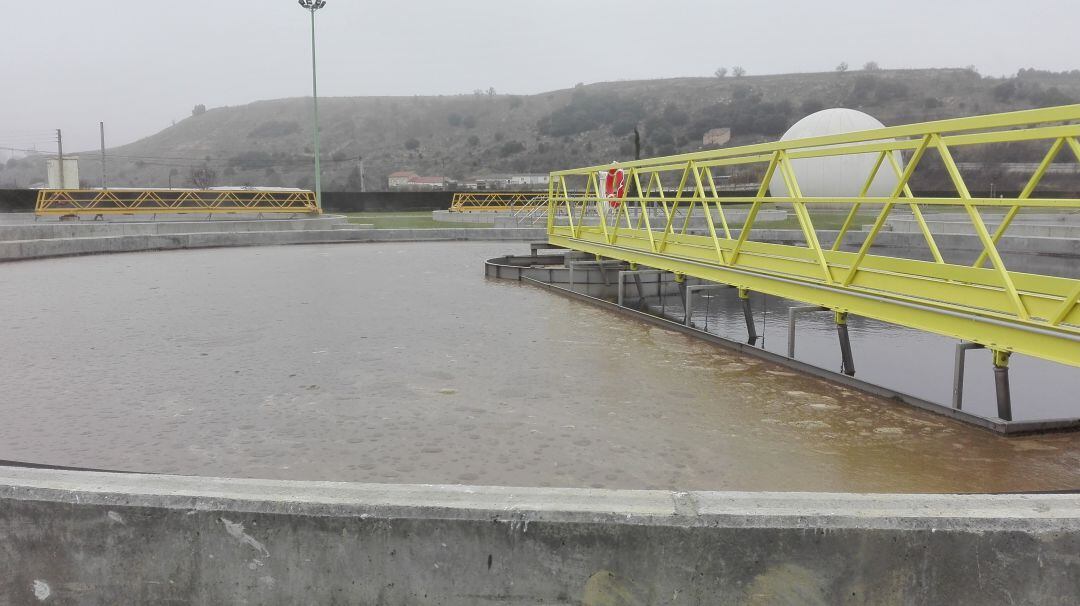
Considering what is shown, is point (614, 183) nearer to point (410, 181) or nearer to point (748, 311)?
point (748, 311)

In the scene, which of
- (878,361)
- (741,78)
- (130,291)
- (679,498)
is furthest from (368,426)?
(741,78)

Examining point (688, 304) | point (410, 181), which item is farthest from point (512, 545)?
point (410, 181)

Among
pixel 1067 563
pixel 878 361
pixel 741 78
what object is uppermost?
pixel 741 78

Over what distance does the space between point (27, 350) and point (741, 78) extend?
384ft

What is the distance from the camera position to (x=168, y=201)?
24969mm

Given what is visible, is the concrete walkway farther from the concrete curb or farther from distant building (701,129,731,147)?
→ distant building (701,129,731,147)

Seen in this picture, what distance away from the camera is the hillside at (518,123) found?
81.2 m

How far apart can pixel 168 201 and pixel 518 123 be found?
8633 centimetres

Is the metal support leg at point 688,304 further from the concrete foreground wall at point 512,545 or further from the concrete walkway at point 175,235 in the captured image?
the concrete walkway at point 175,235

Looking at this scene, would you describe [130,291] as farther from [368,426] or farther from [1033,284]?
[1033,284]

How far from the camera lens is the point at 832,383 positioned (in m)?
5.35

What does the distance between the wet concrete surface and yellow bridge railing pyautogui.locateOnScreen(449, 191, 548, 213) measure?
20855 mm

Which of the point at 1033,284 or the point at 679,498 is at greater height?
the point at 1033,284

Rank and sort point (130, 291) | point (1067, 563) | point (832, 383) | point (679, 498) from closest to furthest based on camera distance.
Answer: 1. point (1067, 563)
2. point (679, 498)
3. point (832, 383)
4. point (130, 291)
